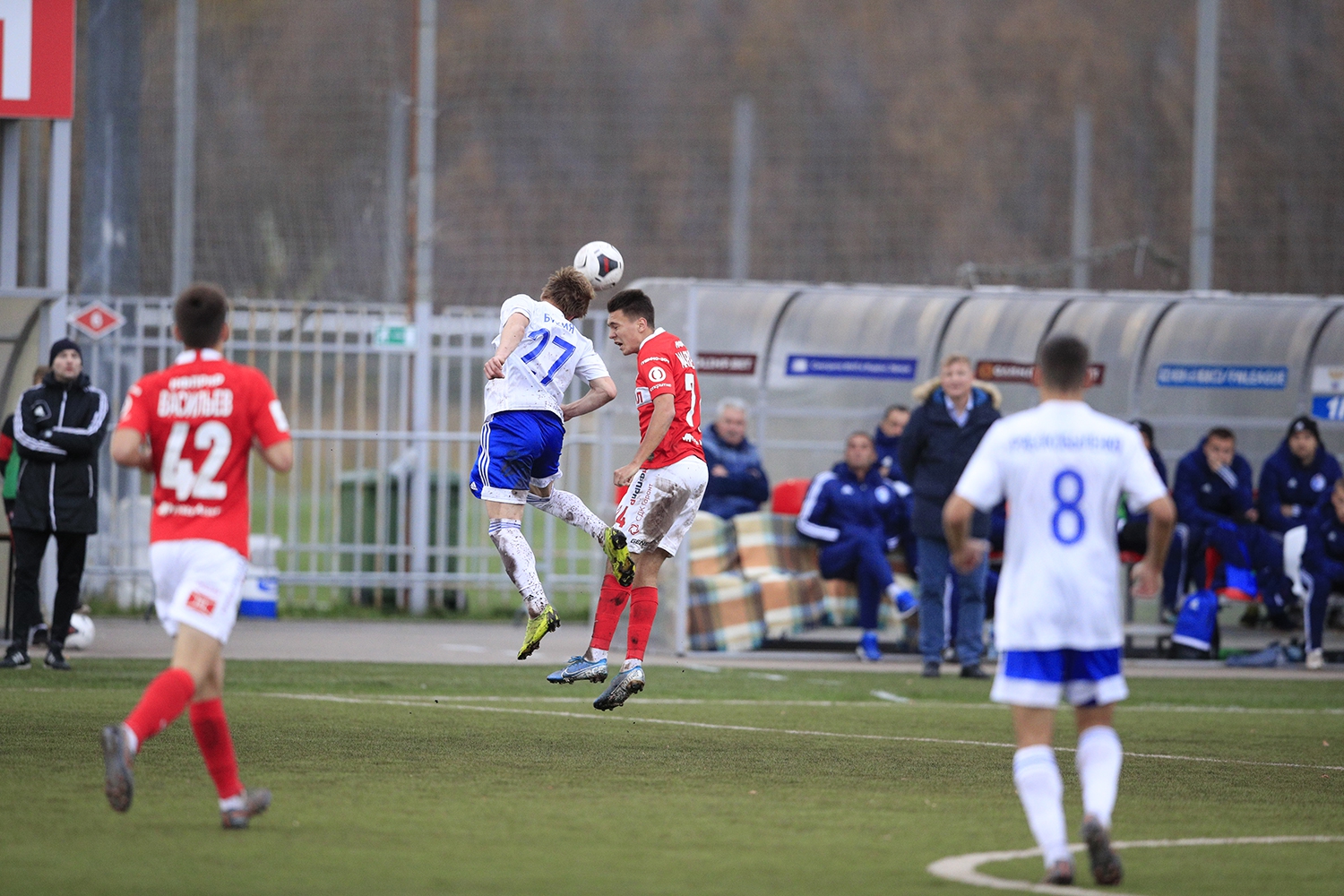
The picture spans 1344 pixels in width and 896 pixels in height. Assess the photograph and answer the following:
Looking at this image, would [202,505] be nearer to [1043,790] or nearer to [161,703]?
[161,703]

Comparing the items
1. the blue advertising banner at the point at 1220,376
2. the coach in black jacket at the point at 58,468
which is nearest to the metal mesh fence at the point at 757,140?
the blue advertising banner at the point at 1220,376

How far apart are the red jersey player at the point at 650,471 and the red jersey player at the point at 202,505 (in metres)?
3.28

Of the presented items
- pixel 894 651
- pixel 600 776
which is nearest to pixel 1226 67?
pixel 894 651

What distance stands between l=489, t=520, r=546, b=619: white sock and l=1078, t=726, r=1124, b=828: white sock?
417cm

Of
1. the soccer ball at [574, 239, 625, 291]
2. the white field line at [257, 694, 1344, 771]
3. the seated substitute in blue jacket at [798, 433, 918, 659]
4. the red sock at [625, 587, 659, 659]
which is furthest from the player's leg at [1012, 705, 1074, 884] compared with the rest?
the seated substitute in blue jacket at [798, 433, 918, 659]

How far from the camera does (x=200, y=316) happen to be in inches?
258

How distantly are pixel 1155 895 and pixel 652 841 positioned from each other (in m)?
1.69

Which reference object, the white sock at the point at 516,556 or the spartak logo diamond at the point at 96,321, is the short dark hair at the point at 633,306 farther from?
the spartak logo diamond at the point at 96,321

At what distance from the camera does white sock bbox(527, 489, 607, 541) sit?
9930mm

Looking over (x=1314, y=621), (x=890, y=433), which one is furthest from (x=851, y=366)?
(x=1314, y=621)

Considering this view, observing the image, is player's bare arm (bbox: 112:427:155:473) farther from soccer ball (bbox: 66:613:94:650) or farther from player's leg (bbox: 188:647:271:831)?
soccer ball (bbox: 66:613:94:650)

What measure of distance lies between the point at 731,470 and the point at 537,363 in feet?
19.9

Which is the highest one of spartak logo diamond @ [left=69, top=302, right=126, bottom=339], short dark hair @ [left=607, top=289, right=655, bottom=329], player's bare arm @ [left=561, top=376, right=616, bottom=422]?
spartak logo diamond @ [left=69, top=302, right=126, bottom=339]

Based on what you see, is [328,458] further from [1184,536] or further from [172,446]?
[172,446]
